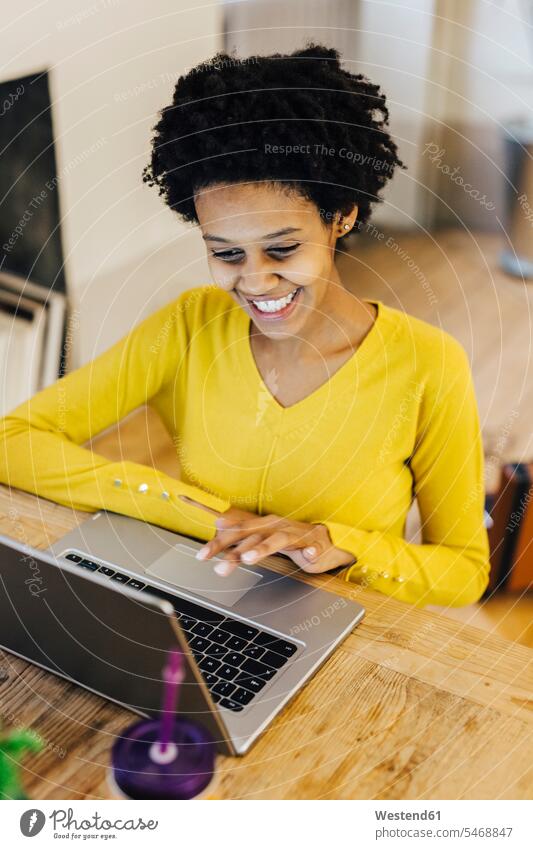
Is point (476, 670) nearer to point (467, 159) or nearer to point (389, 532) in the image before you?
point (389, 532)

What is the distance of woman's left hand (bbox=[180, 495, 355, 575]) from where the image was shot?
680 millimetres

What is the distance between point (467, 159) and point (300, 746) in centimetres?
244

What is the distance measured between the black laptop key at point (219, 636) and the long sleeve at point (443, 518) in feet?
0.53

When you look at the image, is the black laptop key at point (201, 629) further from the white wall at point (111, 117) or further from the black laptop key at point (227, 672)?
the white wall at point (111, 117)

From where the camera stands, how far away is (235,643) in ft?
2.11

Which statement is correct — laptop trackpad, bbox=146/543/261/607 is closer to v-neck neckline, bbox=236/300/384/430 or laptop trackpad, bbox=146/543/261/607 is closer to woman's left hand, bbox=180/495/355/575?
woman's left hand, bbox=180/495/355/575

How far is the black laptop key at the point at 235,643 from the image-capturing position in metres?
0.64

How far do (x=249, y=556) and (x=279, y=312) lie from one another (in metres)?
0.25

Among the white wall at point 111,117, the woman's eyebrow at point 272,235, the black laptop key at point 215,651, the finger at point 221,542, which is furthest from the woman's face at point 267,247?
the black laptop key at point 215,651

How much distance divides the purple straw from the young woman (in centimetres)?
16

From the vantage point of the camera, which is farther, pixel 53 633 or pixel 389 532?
pixel 389 532

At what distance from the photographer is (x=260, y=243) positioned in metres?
0.73

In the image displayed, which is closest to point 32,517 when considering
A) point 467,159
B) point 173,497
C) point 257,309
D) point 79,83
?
point 173,497

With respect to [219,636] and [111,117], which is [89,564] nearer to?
[219,636]
